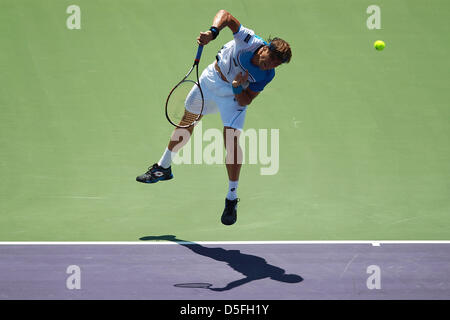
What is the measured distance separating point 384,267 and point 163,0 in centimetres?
739

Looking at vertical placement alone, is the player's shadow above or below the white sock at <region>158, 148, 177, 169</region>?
below

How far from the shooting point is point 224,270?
23.3ft

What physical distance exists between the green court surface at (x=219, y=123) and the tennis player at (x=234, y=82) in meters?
1.12

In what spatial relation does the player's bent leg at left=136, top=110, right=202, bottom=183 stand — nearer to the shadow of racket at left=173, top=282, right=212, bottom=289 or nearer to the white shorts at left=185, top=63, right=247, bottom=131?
the white shorts at left=185, top=63, right=247, bottom=131

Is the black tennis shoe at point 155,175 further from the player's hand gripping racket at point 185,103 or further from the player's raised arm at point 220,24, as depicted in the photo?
the player's raised arm at point 220,24

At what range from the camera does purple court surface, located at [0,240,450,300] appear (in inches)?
257

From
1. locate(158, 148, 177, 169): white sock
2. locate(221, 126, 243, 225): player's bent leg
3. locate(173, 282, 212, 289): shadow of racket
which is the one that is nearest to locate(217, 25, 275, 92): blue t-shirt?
locate(221, 126, 243, 225): player's bent leg

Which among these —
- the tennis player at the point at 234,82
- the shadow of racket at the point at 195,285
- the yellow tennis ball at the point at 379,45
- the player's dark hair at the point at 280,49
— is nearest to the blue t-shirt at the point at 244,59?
the tennis player at the point at 234,82

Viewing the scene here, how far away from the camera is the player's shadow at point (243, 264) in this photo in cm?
687

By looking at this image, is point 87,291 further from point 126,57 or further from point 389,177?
point 126,57

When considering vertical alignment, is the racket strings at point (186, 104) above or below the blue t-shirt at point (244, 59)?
below

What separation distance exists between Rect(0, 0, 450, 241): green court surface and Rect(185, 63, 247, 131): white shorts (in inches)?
59.0

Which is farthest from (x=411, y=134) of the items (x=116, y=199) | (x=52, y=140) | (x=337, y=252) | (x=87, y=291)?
(x=87, y=291)

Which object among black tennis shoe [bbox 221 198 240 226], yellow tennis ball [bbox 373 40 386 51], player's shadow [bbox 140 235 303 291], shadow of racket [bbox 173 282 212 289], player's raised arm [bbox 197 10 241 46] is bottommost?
shadow of racket [bbox 173 282 212 289]
